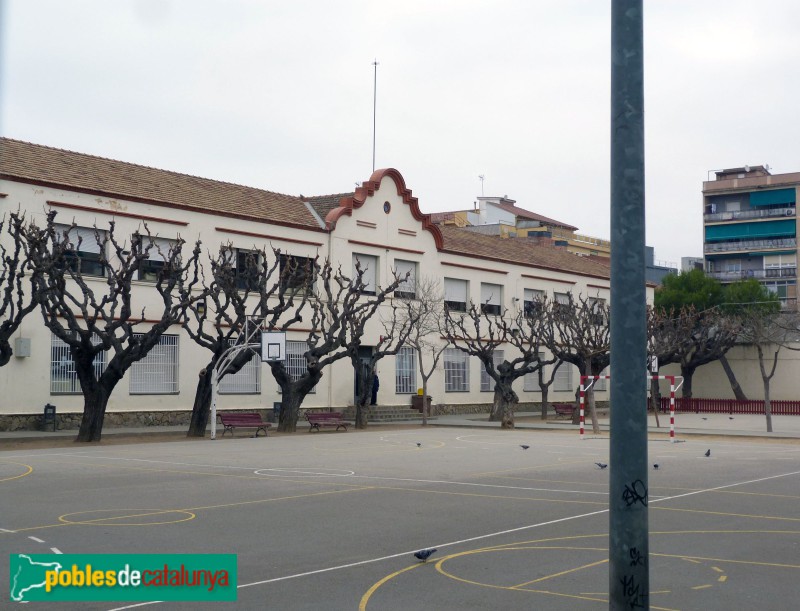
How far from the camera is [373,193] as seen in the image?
149 feet

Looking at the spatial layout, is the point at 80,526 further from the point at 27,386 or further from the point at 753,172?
the point at 753,172

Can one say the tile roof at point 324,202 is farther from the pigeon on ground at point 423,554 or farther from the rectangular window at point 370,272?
the pigeon on ground at point 423,554

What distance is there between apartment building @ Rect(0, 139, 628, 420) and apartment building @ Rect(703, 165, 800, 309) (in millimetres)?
40848

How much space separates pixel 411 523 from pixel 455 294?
37.2 m

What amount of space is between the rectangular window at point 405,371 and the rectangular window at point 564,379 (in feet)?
40.4

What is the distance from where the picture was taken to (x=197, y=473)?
65.1ft

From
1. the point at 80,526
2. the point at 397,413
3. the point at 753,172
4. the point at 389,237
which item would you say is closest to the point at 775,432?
the point at 397,413

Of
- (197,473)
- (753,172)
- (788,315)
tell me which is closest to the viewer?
(197,473)

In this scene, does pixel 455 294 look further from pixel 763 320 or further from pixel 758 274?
pixel 758 274

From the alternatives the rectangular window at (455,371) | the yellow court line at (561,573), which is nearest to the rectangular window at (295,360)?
the rectangular window at (455,371)

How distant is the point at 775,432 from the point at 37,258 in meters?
27.0

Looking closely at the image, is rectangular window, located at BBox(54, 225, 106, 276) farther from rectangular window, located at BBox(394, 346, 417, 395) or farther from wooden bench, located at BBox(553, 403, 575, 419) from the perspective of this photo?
wooden bench, located at BBox(553, 403, 575, 419)

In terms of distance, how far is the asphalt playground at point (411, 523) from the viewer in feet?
29.8

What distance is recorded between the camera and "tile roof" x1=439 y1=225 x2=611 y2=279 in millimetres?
51750
